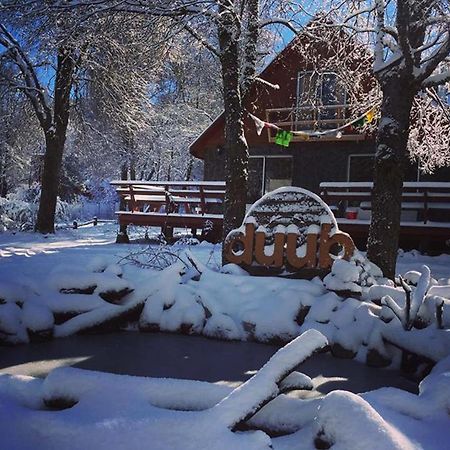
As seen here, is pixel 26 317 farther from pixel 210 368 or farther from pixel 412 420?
pixel 412 420

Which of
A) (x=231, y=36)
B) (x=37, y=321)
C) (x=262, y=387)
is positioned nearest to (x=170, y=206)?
(x=231, y=36)

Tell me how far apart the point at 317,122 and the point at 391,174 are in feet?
24.0

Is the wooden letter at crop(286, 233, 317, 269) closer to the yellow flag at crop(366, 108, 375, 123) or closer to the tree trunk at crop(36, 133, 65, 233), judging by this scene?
the yellow flag at crop(366, 108, 375, 123)

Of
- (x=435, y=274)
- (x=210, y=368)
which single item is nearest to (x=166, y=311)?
(x=210, y=368)

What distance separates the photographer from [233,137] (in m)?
7.22

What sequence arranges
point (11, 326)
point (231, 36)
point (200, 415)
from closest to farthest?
point (200, 415), point (11, 326), point (231, 36)

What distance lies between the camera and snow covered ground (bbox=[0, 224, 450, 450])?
5.11 ft

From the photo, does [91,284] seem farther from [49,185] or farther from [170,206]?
[49,185]

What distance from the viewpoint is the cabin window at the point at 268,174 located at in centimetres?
1498

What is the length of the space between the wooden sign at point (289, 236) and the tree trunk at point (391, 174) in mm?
910

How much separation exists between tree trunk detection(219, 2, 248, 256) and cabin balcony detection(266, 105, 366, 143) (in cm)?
565

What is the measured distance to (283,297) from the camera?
4020 millimetres

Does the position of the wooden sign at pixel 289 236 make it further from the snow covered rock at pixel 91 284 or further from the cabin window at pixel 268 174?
the cabin window at pixel 268 174

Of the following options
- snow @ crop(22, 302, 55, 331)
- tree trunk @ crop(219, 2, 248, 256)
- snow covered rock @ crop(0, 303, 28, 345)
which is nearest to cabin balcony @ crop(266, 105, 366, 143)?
tree trunk @ crop(219, 2, 248, 256)
